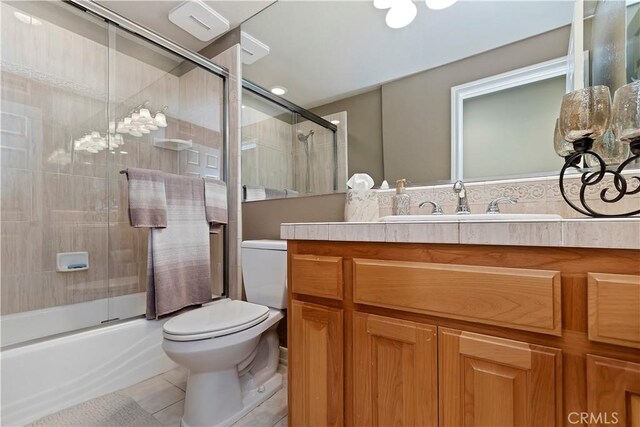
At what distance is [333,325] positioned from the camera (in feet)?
2.83

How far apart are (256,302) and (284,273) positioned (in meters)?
0.28

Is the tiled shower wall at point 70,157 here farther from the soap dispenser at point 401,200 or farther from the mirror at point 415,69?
the soap dispenser at point 401,200

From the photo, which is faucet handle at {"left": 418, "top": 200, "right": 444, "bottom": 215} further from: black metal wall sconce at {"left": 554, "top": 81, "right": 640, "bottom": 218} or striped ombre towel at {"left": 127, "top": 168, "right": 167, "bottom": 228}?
striped ombre towel at {"left": 127, "top": 168, "right": 167, "bottom": 228}

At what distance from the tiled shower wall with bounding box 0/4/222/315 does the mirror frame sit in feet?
5.25

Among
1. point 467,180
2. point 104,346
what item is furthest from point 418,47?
point 104,346

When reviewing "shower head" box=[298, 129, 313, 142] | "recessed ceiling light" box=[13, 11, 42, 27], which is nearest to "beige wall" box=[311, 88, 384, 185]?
"shower head" box=[298, 129, 313, 142]

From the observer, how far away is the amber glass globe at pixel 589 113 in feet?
2.35

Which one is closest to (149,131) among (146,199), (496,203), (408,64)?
(146,199)

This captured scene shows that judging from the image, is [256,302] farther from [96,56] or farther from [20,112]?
[96,56]

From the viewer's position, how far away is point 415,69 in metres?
1.35

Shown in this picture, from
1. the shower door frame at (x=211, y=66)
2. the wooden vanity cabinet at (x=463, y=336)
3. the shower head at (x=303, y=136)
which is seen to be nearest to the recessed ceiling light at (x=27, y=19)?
the shower door frame at (x=211, y=66)

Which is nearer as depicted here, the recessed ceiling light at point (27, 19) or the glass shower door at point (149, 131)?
the recessed ceiling light at point (27, 19)

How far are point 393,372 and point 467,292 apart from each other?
0.30m

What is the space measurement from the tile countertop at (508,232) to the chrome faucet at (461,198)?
468 millimetres
